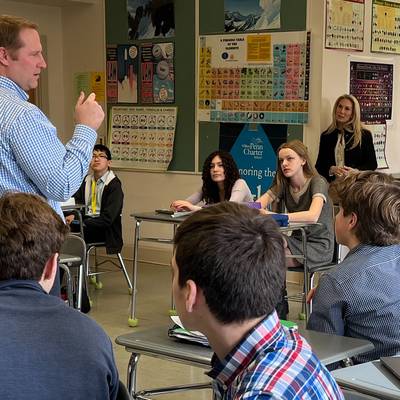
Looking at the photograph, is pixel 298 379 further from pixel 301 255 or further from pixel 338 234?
pixel 301 255

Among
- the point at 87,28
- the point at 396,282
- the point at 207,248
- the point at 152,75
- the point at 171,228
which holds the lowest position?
the point at 171,228

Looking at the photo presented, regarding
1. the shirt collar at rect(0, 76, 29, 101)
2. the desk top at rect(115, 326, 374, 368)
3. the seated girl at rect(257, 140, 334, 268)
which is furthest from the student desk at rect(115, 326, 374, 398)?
the seated girl at rect(257, 140, 334, 268)

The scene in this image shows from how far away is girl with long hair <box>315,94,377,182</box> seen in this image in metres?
5.84

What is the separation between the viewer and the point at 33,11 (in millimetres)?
7367

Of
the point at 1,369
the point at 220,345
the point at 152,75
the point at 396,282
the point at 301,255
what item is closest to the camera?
the point at 220,345

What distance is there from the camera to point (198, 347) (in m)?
2.14

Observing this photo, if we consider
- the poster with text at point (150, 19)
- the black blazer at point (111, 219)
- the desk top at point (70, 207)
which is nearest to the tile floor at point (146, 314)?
the black blazer at point (111, 219)

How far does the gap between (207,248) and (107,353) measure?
41 cm

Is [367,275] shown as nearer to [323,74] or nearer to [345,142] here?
[345,142]

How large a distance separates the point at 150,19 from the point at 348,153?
229cm

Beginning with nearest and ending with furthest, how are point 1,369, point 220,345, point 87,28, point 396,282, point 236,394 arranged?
point 236,394 < point 220,345 < point 1,369 < point 396,282 < point 87,28

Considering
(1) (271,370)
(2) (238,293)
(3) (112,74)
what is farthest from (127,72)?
(1) (271,370)

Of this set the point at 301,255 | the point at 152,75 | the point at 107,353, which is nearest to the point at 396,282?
the point at 107,353

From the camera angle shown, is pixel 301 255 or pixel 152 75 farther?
pixel 152 75
